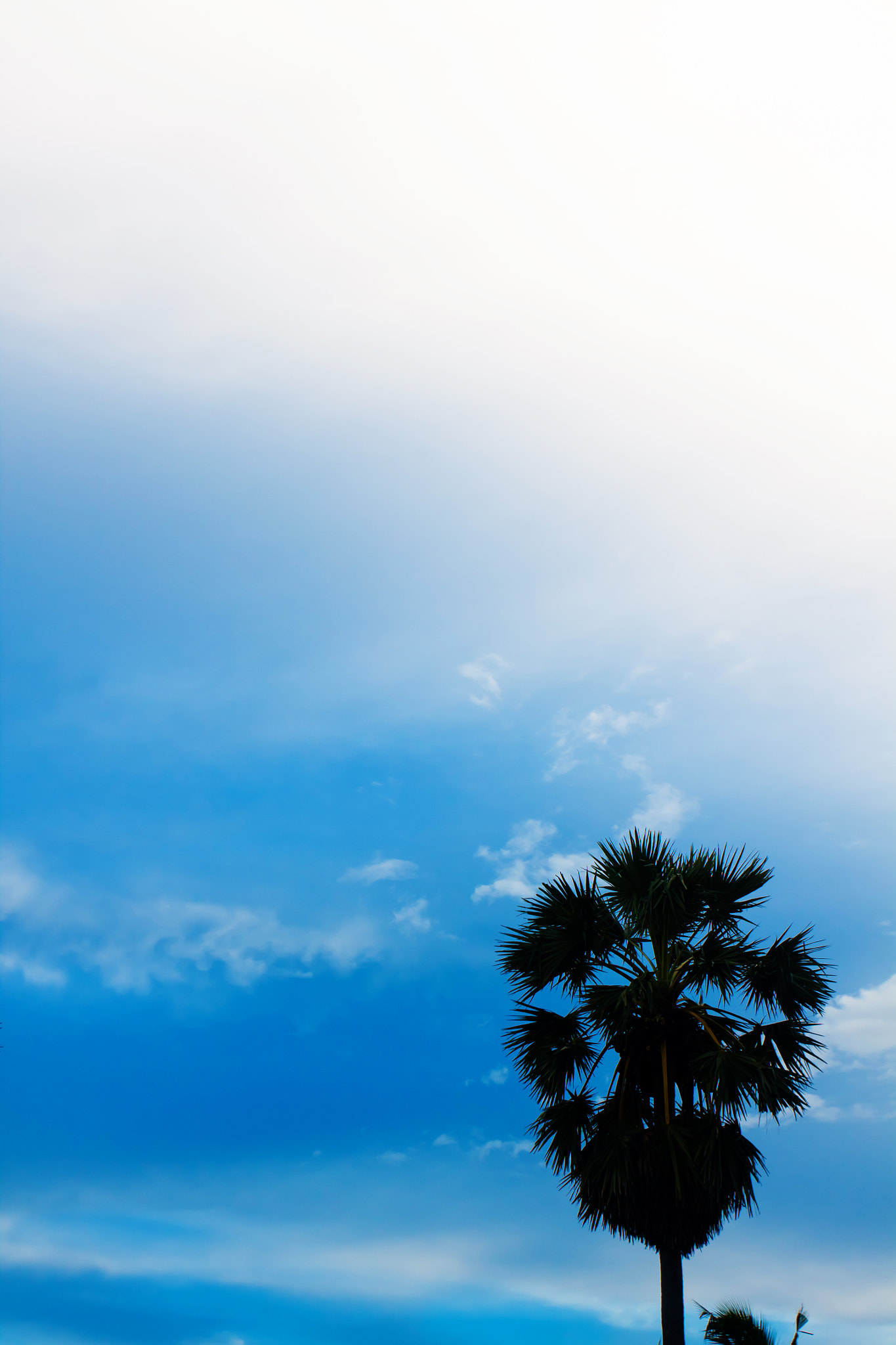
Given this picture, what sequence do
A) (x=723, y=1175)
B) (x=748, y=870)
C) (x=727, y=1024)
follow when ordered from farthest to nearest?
(x=748, y=870) < (x=727, y=1024) < (x=723, y=1175)

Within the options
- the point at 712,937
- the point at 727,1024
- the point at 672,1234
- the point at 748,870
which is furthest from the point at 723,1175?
the point at 748,870

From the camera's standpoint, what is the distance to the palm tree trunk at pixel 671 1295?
16375mm

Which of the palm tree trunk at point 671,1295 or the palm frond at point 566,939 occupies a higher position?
the palm frond at point 566,939

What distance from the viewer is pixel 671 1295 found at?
16.5 meters

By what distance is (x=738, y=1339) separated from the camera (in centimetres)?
1902

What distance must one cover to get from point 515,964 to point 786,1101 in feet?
16.2

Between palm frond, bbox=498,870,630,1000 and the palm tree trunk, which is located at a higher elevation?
palm frond, bbox=498,870,630,1000

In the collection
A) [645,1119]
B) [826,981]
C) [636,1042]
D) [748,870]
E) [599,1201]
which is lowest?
[599,1201]

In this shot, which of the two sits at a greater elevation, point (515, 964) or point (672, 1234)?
point (515, 964)

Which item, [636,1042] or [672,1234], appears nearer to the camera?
[672,1234]

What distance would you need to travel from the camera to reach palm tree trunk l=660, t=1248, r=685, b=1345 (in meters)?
16.4

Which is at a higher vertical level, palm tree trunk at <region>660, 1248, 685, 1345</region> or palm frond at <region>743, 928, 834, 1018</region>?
palm frond at <region>743, 928, 834, 1018</region>

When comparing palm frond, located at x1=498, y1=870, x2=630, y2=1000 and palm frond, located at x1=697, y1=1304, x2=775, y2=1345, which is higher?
palm frond, located at x1=498, y1=870, x2=630, y2=1000

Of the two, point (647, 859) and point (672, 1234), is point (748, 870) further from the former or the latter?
point (672, 1234)
